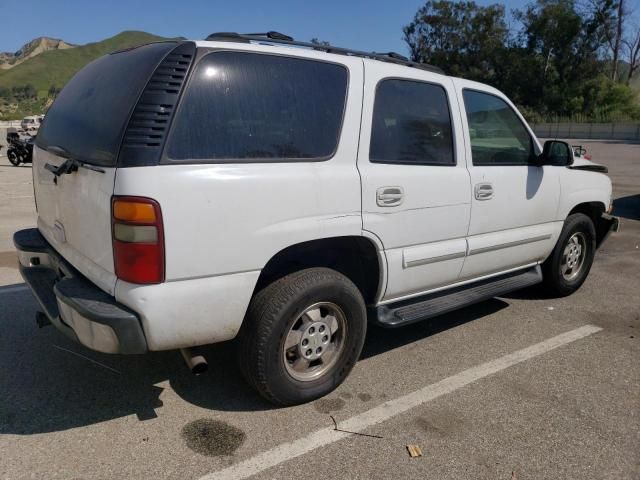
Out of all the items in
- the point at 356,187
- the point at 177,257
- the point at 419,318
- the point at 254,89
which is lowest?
the point at 419,318

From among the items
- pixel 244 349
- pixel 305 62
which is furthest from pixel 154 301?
pixel 305 62

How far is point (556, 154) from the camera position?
441 centimetres

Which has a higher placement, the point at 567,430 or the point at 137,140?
the point at 137,140

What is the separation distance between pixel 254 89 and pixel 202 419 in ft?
5.94

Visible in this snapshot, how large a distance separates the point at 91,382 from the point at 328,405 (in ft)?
4.81

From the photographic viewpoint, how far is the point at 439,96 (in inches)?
148

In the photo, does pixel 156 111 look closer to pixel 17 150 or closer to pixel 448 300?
pixel 448 300

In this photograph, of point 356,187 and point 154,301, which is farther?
point 356,187

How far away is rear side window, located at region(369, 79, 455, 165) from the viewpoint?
10.9 ft

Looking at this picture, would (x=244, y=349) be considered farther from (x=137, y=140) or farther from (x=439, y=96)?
(x=439, y=96)

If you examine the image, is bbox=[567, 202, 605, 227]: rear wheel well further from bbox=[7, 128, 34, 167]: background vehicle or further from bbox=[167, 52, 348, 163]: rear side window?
bbox=[7, 128, 34, 167]: background vehicle

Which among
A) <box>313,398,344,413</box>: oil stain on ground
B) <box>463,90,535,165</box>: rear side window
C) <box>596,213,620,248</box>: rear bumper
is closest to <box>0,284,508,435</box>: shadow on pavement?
<box>313,398,344,413</box>: oil stain on ground

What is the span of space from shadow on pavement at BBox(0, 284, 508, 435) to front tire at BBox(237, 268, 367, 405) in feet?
0.82

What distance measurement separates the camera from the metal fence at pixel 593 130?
45.9m
